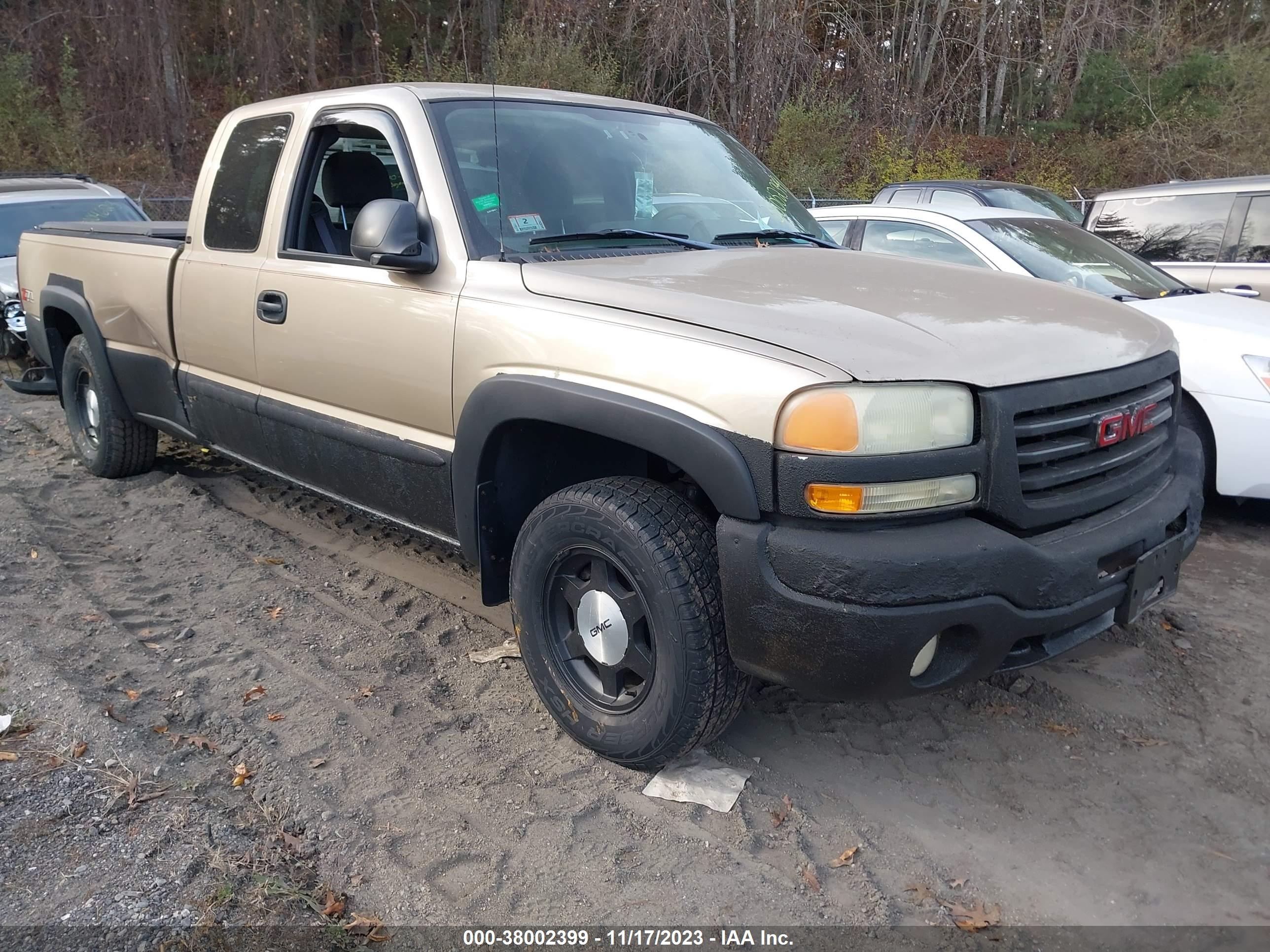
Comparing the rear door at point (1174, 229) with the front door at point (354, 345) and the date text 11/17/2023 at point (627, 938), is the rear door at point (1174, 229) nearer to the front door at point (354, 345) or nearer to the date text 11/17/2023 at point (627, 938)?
the front door at point (354, 345)

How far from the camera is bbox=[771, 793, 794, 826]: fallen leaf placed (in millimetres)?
2723

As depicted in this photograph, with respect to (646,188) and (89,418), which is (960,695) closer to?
(646,188)

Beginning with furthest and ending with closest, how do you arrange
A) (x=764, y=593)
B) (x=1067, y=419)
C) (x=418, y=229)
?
(x=418, y=229)
(x=1067, y=419)
(x=764, y=593)

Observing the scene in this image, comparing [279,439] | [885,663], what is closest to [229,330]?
[279,439]

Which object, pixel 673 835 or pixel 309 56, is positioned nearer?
pixel 673 835

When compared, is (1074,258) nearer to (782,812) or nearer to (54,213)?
(782,812)

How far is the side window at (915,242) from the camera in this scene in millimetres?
5977

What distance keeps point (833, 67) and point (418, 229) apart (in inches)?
728

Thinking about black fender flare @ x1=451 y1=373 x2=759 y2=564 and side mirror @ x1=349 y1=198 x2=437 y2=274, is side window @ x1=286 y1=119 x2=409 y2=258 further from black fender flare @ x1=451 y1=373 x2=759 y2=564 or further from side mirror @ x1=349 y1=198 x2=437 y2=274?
black fender flare @ x1=451 y1=373 x2=759 y2=564

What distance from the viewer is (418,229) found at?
3.11 m

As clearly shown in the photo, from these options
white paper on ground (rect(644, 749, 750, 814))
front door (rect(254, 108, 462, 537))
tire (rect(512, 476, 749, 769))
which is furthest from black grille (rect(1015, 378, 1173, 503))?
front door (rect(254, 108, 462, 537))

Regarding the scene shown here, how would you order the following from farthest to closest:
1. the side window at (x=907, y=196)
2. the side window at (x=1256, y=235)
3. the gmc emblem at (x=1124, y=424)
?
the side window at (x=907, y=196) < the side window at (x=1256, y=235) < the gmc emblem at (x=1124, y=424)

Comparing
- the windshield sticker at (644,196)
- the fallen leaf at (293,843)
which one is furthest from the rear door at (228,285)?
the fallen leaf at (293,843)

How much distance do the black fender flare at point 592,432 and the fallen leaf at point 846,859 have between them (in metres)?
0.96
